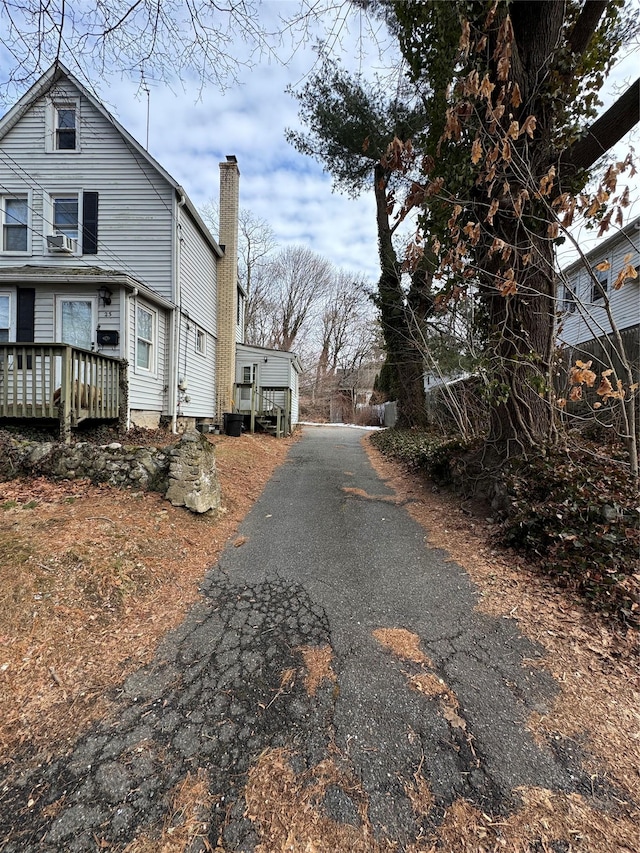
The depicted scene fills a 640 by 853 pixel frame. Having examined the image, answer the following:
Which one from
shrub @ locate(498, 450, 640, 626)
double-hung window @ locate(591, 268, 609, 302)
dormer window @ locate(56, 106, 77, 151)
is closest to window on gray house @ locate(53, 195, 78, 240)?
dormer window @ locate(56, 106, 77, 151)

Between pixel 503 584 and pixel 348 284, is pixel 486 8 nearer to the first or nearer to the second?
pixel 503 584

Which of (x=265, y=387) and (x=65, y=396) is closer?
(x=65, y=396)

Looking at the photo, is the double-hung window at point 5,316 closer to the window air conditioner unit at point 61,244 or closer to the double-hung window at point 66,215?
the window air conditioner unit at point 61,244

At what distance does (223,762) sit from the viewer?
1620 mm

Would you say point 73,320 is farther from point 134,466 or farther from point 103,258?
point 134,466

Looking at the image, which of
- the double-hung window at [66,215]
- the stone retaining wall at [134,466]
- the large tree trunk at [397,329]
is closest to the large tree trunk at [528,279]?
the stone retaining wall at [134,466]

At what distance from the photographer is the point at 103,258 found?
928cm

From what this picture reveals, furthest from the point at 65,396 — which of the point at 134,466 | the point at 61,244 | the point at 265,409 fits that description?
the point at 265,409

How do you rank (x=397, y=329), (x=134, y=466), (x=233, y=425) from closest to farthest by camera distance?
(x=134, y=466) → (x=397, y=329) → (x=233, y=425)

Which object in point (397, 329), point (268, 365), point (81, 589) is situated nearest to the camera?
point (81, 589)

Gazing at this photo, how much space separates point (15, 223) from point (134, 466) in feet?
29.8

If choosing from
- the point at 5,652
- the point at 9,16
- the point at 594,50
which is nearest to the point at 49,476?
the point at 5,652

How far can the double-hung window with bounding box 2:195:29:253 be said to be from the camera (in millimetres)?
9164

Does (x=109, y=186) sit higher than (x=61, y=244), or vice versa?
(x=109, y=186)
